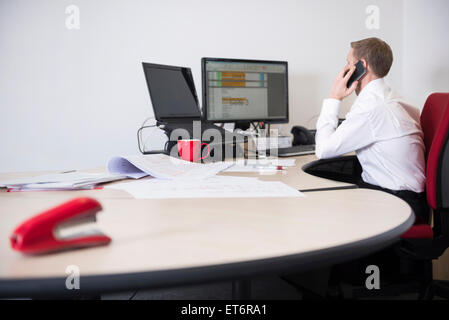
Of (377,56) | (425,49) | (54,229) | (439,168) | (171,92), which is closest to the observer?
(54,229)

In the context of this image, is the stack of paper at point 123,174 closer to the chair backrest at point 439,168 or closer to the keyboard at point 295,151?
the keyboard at point 295,151

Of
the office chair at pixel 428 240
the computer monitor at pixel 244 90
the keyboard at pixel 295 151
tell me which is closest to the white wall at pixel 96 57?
the computer monitor at pixel 244 90

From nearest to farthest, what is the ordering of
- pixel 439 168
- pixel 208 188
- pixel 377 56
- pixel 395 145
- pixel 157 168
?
pixel 208 188, pixel 157 168, pixel 439 168, pixel 395 145, pixel 377 56

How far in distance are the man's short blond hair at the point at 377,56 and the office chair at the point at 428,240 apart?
0.29m

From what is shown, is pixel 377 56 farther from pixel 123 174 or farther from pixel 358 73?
pixel 123 174

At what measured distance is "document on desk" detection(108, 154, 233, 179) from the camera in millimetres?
1084

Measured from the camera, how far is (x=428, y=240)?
1319mm

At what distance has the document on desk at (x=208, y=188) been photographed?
87cm

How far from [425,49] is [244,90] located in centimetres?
143

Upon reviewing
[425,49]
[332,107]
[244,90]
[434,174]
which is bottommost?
[434,174]

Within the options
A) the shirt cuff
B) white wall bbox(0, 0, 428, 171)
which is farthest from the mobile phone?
white wall bbox(0, 0, 428, 171)

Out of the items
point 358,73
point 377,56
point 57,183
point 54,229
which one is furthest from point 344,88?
point 54,229

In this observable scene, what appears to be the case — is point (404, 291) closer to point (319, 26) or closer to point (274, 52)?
point (274, 52)

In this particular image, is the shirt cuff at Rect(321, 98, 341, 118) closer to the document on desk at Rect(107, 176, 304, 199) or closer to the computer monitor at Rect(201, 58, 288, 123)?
the computer monitor at Rect(201, 58, 288, 123)
